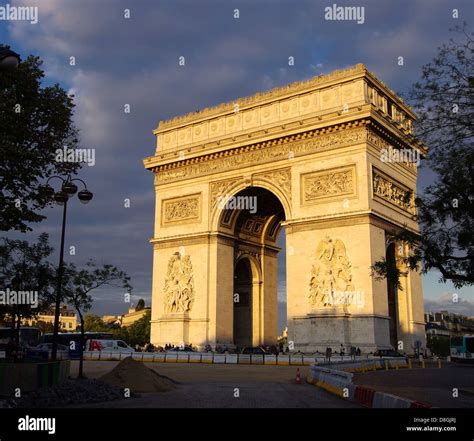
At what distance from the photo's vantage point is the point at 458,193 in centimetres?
1432

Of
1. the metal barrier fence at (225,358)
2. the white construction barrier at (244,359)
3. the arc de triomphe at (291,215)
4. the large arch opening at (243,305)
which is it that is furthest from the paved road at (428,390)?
the large arch opening at (243,305)

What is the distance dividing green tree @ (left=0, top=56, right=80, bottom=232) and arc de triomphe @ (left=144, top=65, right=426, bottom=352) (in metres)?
17.7

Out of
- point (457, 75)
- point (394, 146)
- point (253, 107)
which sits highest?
point (253, 107)

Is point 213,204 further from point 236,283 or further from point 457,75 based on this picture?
point 457,75

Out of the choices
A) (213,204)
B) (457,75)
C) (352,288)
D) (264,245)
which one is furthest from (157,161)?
(457,75)

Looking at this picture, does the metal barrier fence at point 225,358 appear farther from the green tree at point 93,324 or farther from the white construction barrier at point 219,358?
the green tree at point 93,324

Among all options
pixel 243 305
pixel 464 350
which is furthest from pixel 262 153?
pixel 464 350

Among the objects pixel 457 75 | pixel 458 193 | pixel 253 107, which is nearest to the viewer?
pixel 457 75

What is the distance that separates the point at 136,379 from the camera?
15203mm

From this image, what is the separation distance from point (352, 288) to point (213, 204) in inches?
432

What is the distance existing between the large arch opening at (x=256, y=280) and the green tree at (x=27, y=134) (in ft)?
75.3

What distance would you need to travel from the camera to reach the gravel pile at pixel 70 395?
12.0m

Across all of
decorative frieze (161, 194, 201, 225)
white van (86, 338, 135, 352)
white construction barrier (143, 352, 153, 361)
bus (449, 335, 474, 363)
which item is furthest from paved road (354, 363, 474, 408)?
white van (86, 338, 135, 352)

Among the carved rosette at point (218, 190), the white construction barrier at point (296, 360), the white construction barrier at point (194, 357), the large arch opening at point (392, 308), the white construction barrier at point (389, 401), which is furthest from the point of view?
the carved rosette at point (218, 190)
